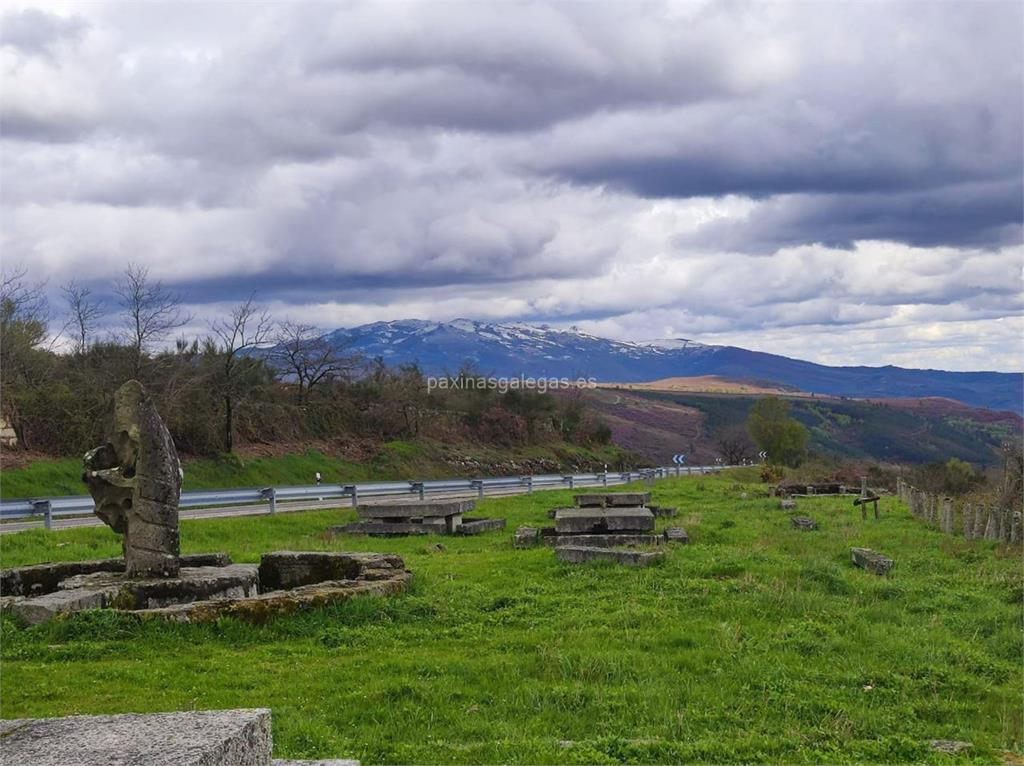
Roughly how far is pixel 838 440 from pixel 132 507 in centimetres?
12639

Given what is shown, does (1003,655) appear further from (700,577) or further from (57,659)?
(57,659)

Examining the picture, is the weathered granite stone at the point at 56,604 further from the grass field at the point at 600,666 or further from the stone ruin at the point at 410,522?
the stone ruin at the point at 410,522

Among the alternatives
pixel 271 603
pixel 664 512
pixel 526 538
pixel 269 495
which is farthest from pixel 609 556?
pixel 269 495

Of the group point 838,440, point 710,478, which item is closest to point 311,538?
point 710,478

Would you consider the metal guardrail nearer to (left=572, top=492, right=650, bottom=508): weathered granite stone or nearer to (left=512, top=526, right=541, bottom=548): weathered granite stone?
(left=512, top=526, right=541, bottom=548): weathered granite stone

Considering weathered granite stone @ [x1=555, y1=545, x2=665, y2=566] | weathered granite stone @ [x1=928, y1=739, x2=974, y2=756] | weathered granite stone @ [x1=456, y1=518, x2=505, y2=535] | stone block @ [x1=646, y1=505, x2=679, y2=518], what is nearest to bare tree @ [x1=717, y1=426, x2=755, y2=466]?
stone block @ [x1=646, y1=505, x2=679, y2=518]

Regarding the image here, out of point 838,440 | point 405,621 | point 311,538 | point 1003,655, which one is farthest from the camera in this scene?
point 838,440

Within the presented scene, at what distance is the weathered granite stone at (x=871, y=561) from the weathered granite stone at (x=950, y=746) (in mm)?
8869

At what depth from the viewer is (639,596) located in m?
13.0

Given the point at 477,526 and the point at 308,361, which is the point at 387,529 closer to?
the point at 477,526

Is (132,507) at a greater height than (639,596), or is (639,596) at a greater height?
(132,507)

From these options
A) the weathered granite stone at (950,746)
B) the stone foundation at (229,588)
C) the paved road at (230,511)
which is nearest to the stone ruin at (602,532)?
the stone foundation at (229,588)

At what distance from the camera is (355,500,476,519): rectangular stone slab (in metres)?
22.2

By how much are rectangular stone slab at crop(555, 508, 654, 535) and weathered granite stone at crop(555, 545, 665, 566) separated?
2739 mm
